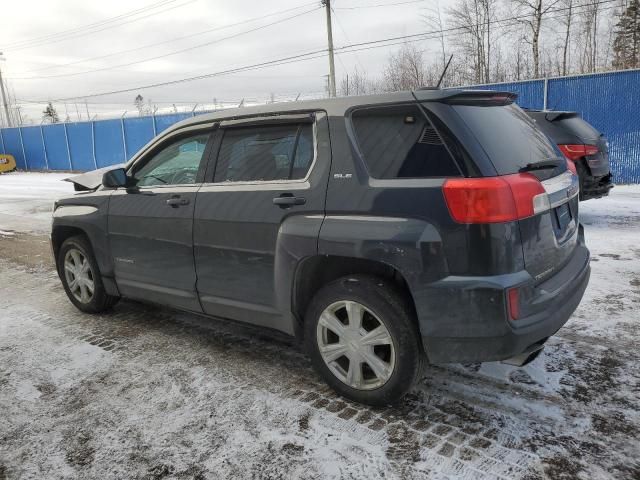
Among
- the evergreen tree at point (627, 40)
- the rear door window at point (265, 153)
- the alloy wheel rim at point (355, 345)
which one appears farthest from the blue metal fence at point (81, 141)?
the evergreen tree at point (627, 40)

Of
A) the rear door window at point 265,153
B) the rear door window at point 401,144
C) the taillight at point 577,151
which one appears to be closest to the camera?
the rear door window at point 401,144

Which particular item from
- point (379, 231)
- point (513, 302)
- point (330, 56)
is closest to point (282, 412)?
point (379, 231)

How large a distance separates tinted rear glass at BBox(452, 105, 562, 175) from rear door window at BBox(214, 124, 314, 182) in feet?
3.21

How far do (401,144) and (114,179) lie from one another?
2553 millimetres

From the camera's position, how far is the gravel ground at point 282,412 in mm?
2434

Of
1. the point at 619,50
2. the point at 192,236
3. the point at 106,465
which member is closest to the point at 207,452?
the point at 106,465

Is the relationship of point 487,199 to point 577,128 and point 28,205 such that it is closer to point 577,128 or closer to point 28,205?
point 577,128

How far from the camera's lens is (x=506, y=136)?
2799mm

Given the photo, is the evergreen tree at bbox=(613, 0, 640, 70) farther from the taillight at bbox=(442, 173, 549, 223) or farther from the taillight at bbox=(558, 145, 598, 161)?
the taillight at bbox=(442, 173, 549, 223)

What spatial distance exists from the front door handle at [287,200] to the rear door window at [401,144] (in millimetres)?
479

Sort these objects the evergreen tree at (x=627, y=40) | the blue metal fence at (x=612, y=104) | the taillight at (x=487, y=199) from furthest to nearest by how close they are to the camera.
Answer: the evergreen tree at (x=627, y=40) < the blue metal fence at (x=612, y=104) < the taillight at (x=487, y=199)

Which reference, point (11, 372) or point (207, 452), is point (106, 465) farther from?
point (11, 372)

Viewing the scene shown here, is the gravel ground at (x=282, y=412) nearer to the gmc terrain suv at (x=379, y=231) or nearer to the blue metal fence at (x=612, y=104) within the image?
the gmc terrain suv at (x=379, y=231)

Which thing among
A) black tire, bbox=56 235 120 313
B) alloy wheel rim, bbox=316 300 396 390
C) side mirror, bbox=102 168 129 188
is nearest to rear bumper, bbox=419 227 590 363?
alloy wheel rim, bbox=316 300 396 390
